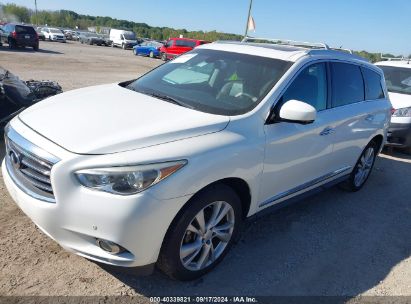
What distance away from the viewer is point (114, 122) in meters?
2.95

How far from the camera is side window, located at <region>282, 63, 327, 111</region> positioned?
3639 millimetres

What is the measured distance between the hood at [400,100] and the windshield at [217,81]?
4.93 meters

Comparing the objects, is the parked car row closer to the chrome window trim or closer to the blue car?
the blue car

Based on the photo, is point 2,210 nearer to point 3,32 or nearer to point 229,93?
point 229,93

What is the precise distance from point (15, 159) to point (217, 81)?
187 centimetres

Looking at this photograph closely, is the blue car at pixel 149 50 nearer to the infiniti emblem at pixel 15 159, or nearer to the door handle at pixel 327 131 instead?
the door handle at pixel 327 131

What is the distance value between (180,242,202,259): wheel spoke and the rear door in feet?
6.40

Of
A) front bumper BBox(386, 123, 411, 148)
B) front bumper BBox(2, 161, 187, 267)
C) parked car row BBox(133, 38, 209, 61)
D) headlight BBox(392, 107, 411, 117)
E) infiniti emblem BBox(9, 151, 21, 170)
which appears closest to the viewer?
front bumper BBox(2, 161, 187, 267)

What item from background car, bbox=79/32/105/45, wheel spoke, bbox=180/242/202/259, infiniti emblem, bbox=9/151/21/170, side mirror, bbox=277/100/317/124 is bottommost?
background car, bbox=79/32/105/45

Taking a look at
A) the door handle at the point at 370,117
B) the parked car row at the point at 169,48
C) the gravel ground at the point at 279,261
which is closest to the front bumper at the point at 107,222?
the gravel ground at the point at 279,261

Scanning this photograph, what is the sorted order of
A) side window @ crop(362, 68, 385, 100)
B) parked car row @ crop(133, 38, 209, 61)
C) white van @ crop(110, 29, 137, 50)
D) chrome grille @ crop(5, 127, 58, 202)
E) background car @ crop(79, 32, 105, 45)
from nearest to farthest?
chrome grille @ crop(5, 127, 58, 202), side window @ crop(362, 68, 385, 100), parked car row @ crop(133, 38, 209, 61), white van @ crop(110, 29, 137, 50), background car @ crop(79, 32, 105, 45)

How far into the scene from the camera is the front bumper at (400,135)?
737 cm

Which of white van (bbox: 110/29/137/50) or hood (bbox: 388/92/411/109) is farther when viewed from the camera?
white van (bbox: 110/29/137/50)

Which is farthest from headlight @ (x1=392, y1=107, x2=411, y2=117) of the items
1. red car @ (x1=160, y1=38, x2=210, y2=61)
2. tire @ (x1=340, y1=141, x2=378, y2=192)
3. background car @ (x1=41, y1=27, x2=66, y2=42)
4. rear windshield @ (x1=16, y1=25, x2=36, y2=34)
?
background car @ (x1=41, y1=27, x2=66, y2=42)
